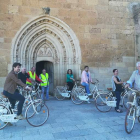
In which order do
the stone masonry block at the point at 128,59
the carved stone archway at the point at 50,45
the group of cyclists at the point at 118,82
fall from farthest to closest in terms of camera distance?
the stone masonry block at the point at 128,59 < the carved stone archway at the point at 50,45 < the group of cyclists at the point at 118,82

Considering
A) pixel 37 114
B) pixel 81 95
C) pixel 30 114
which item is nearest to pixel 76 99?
pixel 81 95

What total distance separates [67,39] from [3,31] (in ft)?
10.3

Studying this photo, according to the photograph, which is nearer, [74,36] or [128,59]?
[74,36]

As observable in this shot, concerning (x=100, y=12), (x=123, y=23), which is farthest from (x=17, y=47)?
(x=123, y=23)

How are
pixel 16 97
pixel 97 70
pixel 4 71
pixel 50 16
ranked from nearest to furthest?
pixel 16 97, pixel 4 71, pixel 50 16, pixel 97 70

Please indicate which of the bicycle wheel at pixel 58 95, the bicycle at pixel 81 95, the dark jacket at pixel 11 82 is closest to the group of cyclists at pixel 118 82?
the bicycle at pixel 81 95

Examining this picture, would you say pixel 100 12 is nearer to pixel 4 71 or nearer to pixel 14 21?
pixel 14 21

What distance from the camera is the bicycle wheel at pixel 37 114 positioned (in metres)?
4.27

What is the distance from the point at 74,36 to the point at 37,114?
209 inches

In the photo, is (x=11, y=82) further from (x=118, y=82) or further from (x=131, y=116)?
(x=118, y=82)

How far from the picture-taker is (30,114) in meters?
4.22

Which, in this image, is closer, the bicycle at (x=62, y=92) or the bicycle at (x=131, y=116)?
the bicycle at (x=131, y=116)

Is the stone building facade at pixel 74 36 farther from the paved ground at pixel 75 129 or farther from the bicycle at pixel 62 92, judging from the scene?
the paved ground at pixel 75 129

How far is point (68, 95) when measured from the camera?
7824mm
